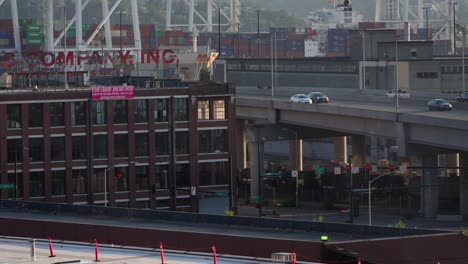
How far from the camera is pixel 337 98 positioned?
100 m

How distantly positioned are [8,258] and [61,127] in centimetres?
2841

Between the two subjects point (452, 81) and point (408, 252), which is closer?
point (408, 252)

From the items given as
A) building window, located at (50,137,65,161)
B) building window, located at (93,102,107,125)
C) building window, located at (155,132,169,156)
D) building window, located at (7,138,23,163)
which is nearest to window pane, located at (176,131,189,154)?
building window, located at (155,132,169,156)

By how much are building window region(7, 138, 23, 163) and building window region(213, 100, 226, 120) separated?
34.5 ft

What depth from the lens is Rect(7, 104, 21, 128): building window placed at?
6588 centimetres

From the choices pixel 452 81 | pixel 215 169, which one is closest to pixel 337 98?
pixel 452 81

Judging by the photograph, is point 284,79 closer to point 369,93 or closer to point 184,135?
point 369,93

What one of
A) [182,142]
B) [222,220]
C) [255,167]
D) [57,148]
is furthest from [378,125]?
[222,220]

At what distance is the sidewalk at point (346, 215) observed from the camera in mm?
67875

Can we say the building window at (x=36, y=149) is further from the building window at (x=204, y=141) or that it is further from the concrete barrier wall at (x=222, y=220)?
the concrete barrier wall at (x=222, y=220)

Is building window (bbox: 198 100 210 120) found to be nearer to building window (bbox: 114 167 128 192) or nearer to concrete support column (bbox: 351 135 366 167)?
building window (bbox: 114 167 128 192)

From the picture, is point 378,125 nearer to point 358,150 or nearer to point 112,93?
point 112,93

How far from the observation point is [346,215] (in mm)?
73000

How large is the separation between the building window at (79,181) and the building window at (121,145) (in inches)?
77.3
